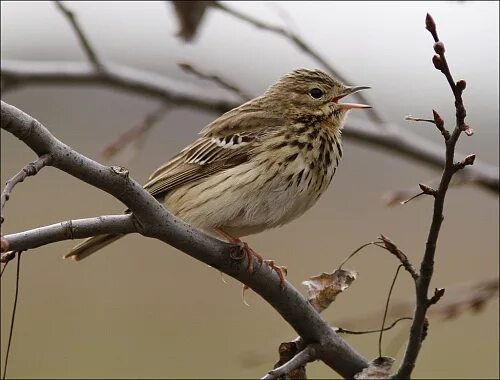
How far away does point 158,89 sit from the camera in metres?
5.48

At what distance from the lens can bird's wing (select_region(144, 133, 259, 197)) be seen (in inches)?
209

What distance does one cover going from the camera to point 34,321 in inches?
484

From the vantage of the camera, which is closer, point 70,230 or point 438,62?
point 438,62

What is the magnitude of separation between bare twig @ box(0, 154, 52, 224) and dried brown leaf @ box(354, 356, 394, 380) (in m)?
1.47

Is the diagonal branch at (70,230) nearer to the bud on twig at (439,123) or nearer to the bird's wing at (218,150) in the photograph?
the bud on twig at (439,123)

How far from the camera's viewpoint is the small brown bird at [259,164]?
4969mm

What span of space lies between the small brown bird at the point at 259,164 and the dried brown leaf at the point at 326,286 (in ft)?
2.55

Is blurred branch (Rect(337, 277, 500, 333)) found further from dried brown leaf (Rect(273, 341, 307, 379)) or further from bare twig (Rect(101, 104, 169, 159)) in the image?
bare twig (Rect(101, 104, 169, 159))

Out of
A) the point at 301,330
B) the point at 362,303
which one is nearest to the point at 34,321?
the point at 362,303

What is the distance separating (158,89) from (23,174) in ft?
8.73

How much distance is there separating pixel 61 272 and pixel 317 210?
4671 millimetres

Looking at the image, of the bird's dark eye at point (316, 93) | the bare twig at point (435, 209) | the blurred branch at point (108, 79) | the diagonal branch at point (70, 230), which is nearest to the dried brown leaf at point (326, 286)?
the bare twig at point (435, 209)

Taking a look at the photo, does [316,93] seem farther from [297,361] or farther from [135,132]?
[297,361]

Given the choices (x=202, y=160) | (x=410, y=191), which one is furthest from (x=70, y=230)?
(x=202, y=160)
